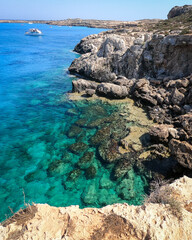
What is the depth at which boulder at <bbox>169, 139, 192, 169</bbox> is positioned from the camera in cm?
1198

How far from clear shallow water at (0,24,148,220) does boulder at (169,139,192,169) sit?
9.93 ft

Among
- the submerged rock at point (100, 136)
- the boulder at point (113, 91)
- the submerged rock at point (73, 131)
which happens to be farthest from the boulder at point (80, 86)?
the submerged rock at point (100, 136)

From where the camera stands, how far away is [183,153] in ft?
40.4

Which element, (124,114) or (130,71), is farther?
(130,71)

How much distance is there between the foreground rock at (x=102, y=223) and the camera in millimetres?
6234

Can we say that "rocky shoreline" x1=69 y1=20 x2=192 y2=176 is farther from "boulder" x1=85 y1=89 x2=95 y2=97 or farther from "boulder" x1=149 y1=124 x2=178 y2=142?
"boulder" x1=85 y1=89 x2=95 y2=97

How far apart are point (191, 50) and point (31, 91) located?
26653 mm

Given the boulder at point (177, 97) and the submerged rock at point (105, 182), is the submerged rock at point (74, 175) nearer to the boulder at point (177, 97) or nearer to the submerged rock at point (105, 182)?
the submerged rock at point (105, 182)

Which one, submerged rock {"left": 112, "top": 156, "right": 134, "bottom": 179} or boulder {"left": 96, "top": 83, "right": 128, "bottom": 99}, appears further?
boulder {"left": 96, "top": 83, "right": 128, "bottom": 99}

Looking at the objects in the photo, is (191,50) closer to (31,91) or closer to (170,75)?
(170,75)

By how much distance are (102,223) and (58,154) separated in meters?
10.1

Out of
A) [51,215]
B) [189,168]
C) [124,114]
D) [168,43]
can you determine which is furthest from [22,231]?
[168,43]

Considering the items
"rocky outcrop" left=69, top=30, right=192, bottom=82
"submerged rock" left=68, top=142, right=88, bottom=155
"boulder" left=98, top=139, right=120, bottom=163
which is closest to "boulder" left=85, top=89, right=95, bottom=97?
→ "rocky outcrop" left=69, top=30, right=192, bottom=82

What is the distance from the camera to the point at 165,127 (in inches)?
685
